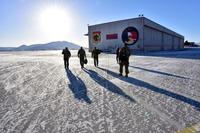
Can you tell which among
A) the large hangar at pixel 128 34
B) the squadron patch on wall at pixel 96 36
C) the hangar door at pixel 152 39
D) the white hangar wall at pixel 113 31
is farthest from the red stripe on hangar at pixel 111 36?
the hangar door at pixel 152 39

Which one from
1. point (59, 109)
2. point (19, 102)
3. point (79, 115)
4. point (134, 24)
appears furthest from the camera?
point (134, 24)

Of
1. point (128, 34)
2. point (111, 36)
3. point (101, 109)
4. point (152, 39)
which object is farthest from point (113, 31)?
point (101, 109)

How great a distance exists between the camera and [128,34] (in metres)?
46.8

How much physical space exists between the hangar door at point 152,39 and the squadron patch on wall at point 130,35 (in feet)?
8.53

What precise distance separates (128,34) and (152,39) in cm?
868

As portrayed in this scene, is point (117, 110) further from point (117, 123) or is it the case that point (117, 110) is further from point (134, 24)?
point (134, 24)

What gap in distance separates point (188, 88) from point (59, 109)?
4743 millimetres

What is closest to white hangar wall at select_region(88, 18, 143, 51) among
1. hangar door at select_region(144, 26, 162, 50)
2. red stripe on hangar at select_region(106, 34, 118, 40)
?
red stripe on hangar at select_region(106, 34, 118, 40)

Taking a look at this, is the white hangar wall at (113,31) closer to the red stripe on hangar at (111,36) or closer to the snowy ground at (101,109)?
the red stripe on hangar at (111,36)

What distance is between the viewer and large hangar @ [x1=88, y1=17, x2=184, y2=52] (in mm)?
45294

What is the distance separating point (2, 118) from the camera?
175 inches

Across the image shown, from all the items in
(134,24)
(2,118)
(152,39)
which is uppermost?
(134,24)

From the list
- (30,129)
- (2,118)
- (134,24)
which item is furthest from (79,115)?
(134,24)

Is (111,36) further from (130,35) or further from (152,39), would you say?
(152,39)
